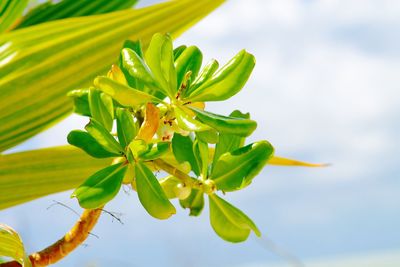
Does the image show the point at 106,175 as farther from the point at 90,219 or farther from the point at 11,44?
the point at 11,44

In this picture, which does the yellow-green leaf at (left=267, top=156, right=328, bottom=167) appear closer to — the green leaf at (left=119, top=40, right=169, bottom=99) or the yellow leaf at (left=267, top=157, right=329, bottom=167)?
the yellow leaf at (left=267, top=157, right=329, bottom=167)

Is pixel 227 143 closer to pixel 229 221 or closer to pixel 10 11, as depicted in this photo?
pixel 229 221

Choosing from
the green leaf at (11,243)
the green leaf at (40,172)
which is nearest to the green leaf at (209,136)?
the green leaf at (11,243)

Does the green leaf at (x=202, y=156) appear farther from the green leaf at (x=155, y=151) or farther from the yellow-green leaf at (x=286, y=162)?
the yellow-green leaf at (x=286, y=162)

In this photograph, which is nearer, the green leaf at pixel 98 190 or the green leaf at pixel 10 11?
the green leaf at pixel 98 190

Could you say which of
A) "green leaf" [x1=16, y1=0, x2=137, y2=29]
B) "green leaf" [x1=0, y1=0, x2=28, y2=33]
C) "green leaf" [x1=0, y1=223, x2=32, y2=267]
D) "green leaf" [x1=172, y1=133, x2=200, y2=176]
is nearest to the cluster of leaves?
"green leaf" [x1=172, y1=133, x2=200, y2=176]

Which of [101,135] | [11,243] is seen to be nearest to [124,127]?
[101,135]
